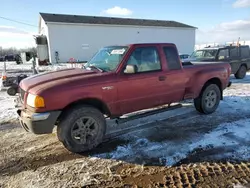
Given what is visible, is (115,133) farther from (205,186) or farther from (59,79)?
(205,186)

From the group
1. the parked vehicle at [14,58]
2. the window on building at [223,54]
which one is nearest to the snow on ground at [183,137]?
the window on building at [223,54]

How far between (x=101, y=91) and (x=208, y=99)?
133 inches

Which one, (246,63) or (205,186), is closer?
(205,186)

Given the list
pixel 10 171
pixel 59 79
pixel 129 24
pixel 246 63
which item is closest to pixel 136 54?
pixel 59 79

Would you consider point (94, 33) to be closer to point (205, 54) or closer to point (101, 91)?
point (205, 54)

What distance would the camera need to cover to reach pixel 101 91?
4047 millimetres

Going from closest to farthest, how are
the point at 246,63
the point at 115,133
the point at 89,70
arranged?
the point at 89,70, the point at 115,133, the point at 246,63

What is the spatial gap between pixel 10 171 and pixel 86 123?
4.58ft

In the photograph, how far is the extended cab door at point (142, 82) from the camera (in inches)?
172

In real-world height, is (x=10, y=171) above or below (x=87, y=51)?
below

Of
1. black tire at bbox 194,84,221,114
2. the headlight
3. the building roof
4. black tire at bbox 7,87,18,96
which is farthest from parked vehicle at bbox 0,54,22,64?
the headlight

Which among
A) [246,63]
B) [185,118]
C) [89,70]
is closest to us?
[89,70]

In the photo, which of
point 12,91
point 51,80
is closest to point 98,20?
point 12,91

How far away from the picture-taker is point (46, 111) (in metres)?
3.63
